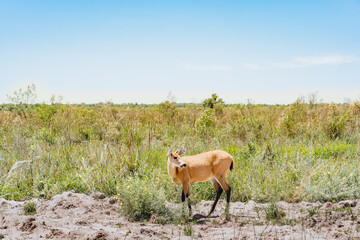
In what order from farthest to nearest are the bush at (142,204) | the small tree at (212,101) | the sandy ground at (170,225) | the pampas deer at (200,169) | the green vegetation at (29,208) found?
the small tree at (212,101)
the green vegetation at (29,208)
the bush at (142,204)
the pampas deer at (200,169)
the sandy ground at (170,225)

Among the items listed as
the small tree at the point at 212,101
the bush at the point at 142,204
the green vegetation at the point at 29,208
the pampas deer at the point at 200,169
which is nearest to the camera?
the pampas deer at the point at 200,169

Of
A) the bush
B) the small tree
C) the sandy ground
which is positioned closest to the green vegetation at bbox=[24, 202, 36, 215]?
the sandy ground

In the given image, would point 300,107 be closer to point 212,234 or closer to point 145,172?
point 145,172

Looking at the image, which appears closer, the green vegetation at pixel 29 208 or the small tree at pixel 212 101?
the green vegetation at pixel 29 208

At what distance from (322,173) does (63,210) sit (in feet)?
16.4

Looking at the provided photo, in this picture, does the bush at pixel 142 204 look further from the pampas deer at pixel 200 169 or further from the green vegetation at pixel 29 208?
the green vegetation at pixel 29 208

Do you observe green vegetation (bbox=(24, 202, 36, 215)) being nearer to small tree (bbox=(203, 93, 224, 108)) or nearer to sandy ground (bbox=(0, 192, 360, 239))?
sandy ground (bbox=(0, 192, 360, 239))

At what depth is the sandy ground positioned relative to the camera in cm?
396

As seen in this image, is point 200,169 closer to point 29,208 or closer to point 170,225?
point 170,225

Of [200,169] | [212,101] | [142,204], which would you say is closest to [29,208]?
[142,204]

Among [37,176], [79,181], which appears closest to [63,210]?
[79,181]

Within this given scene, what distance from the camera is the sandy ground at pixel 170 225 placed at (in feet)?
13.0

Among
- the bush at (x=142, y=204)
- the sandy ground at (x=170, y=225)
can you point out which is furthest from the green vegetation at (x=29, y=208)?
the bush at (x=142, y=204)

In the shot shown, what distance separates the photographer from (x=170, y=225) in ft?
15.1
